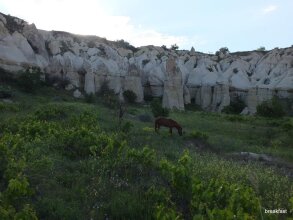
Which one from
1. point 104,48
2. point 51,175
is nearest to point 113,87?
point 104,48

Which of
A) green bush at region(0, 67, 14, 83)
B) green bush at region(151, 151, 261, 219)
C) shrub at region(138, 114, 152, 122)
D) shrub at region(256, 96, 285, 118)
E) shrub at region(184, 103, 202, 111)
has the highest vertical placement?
green bush at region(0, 67, 14, 83)

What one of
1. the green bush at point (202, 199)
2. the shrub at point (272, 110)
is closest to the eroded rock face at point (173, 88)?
the shrub at point (272, 110)

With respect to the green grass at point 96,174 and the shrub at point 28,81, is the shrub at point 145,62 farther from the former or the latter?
the green grass at point 96,174

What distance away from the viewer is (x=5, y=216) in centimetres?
668

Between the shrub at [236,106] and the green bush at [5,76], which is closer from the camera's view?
the green bush at [5,76]

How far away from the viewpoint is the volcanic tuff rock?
47.0 meters

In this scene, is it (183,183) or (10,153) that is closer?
(183,183)

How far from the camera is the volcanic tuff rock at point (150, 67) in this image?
4700cm

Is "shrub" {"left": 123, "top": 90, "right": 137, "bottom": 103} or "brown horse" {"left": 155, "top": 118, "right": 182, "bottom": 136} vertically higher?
"brown horse" {"left": 155, "top": 118, "right": 182, "bottom": 136}

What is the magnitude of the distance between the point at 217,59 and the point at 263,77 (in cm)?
885

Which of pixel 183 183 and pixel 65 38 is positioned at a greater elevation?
pixel 65 38

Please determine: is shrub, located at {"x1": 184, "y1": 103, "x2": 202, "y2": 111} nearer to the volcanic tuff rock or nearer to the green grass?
the volcanic tuff rock

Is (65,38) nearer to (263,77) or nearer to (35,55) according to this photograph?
(35,55)

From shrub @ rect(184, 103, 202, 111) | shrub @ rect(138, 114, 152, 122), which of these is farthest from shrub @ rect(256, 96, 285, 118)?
shrub @ rect(138, 114, 152, 122)
